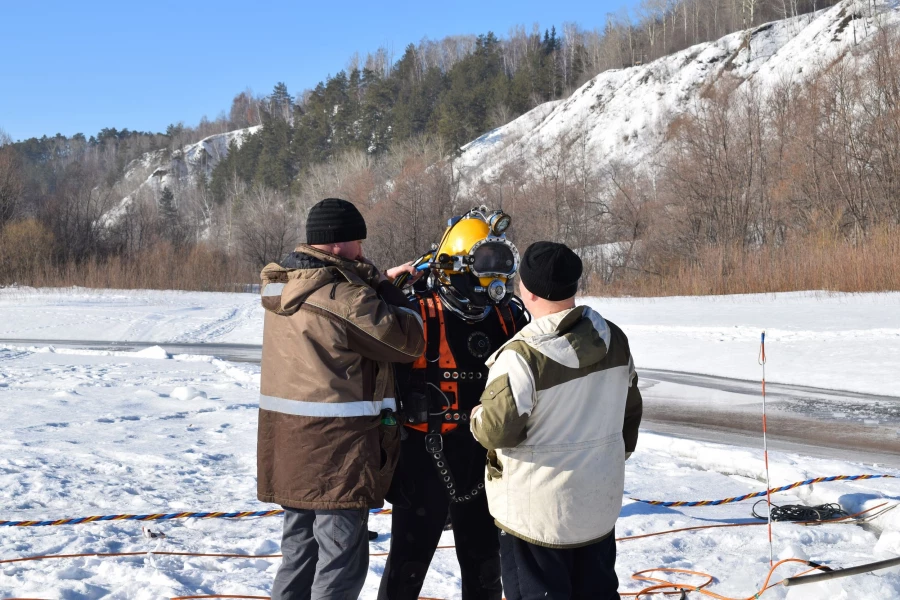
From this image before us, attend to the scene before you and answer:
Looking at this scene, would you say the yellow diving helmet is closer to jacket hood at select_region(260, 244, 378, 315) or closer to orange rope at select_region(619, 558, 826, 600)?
jacket hood at select_region(260, 244, 378, 315)

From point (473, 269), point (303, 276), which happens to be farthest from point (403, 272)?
point (303, 276)

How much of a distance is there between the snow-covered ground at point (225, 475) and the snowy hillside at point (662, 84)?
141 feet

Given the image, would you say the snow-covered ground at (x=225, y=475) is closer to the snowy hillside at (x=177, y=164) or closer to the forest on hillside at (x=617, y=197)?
the forest on hillside at (x=617, y=197)

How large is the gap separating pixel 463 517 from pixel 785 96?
35212mm

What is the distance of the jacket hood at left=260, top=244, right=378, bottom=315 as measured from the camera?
2.83 m

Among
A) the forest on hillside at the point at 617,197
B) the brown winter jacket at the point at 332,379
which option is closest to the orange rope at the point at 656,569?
the brown winter jacket at the point at 332,379

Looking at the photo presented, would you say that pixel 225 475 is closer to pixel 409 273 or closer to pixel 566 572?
pixel 409 273

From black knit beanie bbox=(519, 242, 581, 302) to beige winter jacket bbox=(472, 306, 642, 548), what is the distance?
8 cm

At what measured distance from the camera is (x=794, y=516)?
5.07 metres

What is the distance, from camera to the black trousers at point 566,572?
2.66 metres

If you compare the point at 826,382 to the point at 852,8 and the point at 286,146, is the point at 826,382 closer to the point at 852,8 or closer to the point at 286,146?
the point at 852,8

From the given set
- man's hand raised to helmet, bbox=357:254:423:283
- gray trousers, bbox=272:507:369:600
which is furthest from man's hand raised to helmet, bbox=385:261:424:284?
gray trousers, bbox=272:507:369:600

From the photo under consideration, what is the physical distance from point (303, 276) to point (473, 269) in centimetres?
79

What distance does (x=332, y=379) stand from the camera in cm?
282
